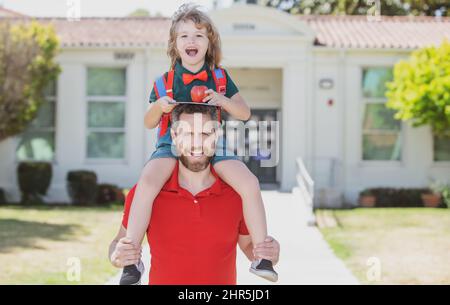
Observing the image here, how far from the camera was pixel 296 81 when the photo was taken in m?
14.9

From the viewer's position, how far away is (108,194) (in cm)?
1455

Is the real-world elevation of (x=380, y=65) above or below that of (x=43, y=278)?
above

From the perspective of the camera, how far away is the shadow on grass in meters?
9.02

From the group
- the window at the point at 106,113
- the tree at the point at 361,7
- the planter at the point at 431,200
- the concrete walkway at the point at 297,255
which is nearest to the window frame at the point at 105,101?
the window at the point at 106,113

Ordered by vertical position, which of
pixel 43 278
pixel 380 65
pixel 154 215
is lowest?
pixel 43 278

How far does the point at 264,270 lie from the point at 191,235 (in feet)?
0.95

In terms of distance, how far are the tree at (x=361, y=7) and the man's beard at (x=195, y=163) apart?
20.5 m

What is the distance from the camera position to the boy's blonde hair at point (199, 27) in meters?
2.47

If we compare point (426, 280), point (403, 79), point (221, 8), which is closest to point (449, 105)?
point (403, 79)

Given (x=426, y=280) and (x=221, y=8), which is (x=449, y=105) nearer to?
(x=221, y=8)

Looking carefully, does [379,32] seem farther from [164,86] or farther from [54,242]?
[164,86]

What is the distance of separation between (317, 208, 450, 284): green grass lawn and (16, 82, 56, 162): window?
6.60 meters

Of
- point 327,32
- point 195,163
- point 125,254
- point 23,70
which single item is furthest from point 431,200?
point 125,254

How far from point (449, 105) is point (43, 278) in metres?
9.36
